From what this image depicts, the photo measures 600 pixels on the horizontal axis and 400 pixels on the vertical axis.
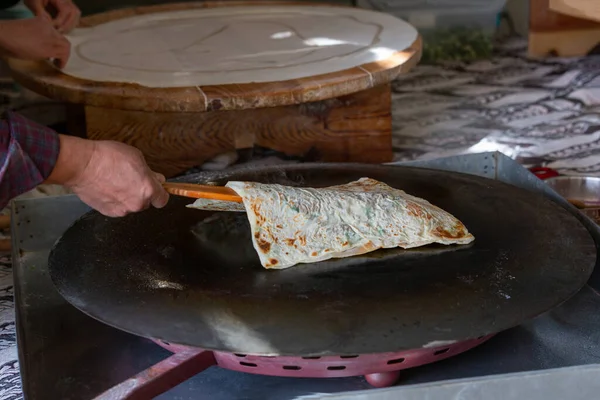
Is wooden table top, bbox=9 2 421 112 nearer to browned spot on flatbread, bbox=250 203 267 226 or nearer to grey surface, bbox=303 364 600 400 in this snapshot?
browned spot on flatbread, bbox=250 203 267 226

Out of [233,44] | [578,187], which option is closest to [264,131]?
[233,44]

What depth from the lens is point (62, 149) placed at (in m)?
1.44

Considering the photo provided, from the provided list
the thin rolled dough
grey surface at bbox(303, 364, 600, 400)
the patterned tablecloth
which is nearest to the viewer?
grey surface at bbox(303, 364, 600, 400)

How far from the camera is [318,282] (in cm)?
146

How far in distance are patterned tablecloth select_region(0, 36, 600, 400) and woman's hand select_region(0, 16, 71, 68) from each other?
0.64 metres

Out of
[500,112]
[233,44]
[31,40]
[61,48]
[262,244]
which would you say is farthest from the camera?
[500,112]

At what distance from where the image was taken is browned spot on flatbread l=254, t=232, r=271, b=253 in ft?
4.98

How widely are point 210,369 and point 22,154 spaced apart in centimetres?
55

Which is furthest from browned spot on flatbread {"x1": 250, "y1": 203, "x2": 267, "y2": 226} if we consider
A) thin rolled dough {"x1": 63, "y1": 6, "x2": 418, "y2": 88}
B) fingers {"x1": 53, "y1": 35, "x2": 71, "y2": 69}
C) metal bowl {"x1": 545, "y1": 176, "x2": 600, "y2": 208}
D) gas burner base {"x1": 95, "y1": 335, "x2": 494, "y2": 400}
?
metal bowl {"x1": 545, "y1": 176, "x2": 600, "y2": 208}

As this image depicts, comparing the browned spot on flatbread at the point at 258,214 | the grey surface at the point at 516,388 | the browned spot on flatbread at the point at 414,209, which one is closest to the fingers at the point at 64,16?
the browned spot on flatbread at the point at 258,214

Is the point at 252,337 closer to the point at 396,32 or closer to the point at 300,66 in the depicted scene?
the point at 300,66

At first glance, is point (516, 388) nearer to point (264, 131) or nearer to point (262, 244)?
point (262, 244)

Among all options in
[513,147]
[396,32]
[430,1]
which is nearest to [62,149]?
[396,32]

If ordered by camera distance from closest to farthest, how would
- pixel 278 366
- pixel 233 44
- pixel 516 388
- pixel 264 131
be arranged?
pixel 516 388 → pixel 278 366 → pixel 264 131 → pixel 233 44
